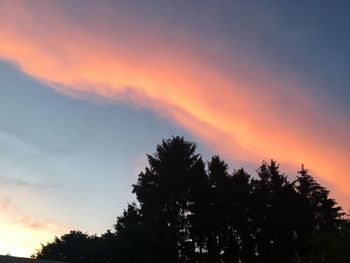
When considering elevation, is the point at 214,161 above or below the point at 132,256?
above

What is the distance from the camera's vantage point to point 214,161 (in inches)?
2670

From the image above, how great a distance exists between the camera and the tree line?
5619 cm

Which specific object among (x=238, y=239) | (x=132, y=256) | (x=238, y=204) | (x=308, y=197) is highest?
(x=308, y=197)

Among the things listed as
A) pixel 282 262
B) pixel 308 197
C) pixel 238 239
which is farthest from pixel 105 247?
pixel 308 197

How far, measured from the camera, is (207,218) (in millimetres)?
58969

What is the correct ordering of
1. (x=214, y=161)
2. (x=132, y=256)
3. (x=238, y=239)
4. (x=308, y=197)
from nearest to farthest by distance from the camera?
(x=132, y=256)
(x=238, y=239)
(x=214, y=161)
(x=308, y=197)

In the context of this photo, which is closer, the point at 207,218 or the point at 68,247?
the point at 207,218

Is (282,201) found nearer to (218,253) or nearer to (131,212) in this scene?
(218,253)

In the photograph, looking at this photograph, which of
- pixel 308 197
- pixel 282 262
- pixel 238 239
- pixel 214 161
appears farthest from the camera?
pixel 308 197

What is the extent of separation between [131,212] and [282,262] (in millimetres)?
23750

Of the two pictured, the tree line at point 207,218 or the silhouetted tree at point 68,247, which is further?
the silhouetted tree at point 68,247

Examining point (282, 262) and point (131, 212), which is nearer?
point (282, 262)

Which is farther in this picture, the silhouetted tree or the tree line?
the silhouetted tree

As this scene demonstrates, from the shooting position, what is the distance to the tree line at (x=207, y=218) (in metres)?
56.2
